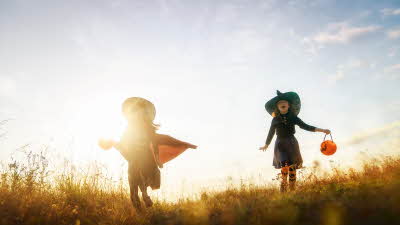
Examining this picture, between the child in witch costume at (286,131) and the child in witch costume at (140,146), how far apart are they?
2.49 meters

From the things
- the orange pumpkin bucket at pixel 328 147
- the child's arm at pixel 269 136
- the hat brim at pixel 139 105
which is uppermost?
the hat brim at pixel 139 105

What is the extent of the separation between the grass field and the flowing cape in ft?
3.57

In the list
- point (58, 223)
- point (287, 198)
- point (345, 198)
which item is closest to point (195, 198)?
point (287, 198)

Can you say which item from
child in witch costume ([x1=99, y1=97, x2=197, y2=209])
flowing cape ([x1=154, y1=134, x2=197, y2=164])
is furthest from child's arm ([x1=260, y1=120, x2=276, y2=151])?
child in witch costume ([x1=99, y1=97, x2=197, y2=209])

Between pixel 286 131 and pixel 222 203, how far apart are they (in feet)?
7.68

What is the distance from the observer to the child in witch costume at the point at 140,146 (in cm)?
567

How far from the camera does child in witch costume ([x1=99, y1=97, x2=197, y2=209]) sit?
5.67m

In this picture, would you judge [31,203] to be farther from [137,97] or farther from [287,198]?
[287,198]

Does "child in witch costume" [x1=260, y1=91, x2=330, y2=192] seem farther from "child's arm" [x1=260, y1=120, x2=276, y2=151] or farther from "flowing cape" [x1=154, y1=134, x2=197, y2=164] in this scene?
"flowing cape" [x1=154, y1=134, x2=197, y2=164]

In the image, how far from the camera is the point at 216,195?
259 inches

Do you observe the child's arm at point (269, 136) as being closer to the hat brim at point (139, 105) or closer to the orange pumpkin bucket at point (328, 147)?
the orange pumpkin bucket at point (328, 147)

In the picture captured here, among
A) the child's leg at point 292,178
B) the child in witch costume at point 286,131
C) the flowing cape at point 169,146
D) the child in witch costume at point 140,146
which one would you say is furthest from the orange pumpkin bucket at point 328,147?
the child in witch costume at point 140,146

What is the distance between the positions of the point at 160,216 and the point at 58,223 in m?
1.54

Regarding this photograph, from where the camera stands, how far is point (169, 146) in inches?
273
